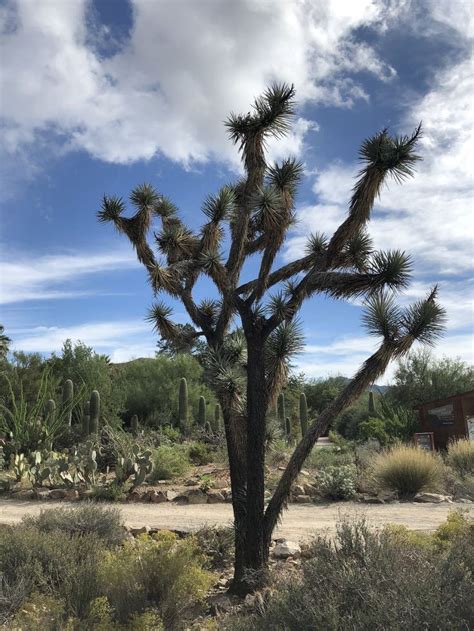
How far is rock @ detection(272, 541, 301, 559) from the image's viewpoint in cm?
754

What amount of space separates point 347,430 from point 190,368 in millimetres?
9803

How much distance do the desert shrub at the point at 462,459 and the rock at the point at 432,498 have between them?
101 inches

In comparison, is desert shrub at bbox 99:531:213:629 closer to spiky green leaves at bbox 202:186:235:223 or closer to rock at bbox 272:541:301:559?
rock at bbox 272:541:301:559

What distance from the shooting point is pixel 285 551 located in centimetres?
758

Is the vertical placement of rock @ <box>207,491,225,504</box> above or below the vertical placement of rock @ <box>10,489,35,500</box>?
below

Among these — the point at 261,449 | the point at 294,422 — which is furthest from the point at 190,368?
the point at 261,449

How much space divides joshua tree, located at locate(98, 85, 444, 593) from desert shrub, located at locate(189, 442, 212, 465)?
438 inches

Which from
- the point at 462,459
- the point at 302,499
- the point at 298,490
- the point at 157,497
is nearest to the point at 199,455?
the point at 157,497

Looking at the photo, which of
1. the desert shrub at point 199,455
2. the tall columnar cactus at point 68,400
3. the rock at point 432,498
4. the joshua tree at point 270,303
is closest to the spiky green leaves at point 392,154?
the joshua tree at point 270,303

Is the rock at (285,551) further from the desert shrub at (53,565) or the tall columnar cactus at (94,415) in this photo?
the tall columnar cactus at (94,415)

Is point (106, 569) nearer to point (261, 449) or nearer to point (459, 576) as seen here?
point (261, 449)

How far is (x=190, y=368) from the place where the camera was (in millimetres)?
33531

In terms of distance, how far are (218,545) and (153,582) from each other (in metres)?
2.60

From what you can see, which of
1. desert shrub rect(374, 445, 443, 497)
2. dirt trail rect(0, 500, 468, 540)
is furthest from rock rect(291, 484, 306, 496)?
desert shrub rect(374, 445, 443, 497)
